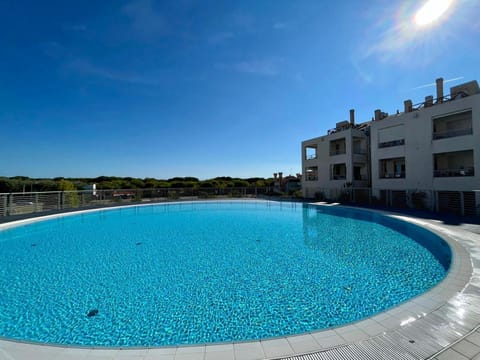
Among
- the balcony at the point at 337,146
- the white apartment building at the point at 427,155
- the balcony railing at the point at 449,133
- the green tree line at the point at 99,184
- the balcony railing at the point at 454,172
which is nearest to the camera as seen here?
the white apartment building at the point at 427,155

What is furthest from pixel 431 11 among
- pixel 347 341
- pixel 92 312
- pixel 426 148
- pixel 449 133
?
pixel 92 312

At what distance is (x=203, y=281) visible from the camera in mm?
4914

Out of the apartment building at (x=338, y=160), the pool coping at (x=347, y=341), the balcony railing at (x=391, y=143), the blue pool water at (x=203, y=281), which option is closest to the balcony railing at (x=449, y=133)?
the balcony railing at (x=391, y=143)

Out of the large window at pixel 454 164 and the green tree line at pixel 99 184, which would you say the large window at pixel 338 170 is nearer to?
the large window at pixel 454 164

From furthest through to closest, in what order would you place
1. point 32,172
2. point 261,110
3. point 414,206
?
point 32,172 → point 261,110 → point 414,206

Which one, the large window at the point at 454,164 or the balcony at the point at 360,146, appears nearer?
the large window at the point at 454,164

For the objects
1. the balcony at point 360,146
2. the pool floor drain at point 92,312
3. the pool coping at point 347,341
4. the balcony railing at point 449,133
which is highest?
the balcony at point 360,146

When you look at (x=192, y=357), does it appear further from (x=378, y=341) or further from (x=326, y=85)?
(x=326, y=85)

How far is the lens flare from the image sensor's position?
8.39 meters

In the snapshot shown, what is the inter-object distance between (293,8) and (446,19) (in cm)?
674

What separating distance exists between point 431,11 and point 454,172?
928 cm

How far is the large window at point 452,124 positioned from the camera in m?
12.9

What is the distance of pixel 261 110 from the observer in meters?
18.0

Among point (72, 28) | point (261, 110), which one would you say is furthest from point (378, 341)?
point (261, 110)
